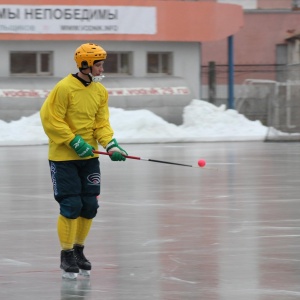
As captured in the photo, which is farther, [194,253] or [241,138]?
[241,138]

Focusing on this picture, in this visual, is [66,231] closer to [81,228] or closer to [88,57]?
[81,228]

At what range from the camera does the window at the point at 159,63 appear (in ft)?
127

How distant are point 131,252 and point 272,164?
12.0 meters

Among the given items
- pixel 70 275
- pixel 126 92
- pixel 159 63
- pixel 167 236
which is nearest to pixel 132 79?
pixel 126 92

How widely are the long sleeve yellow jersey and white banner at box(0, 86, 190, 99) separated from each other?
83.0 ft

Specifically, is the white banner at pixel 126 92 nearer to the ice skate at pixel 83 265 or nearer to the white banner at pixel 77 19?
the white banner at pixel 77 19

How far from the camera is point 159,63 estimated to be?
128 feet

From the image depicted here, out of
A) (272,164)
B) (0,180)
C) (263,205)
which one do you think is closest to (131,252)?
(263,205)

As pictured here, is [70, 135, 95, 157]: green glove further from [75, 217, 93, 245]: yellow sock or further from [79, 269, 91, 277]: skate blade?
[79, 269, 91, 277]: skate blade

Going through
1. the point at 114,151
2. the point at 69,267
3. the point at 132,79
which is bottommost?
the point at 69,267

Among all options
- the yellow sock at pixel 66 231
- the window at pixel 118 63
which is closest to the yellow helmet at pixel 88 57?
the yellow sock at pixel 66 231

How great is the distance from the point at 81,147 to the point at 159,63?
30.0 meters

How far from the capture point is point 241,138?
3281 cm

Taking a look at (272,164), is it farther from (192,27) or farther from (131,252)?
(192,27)
